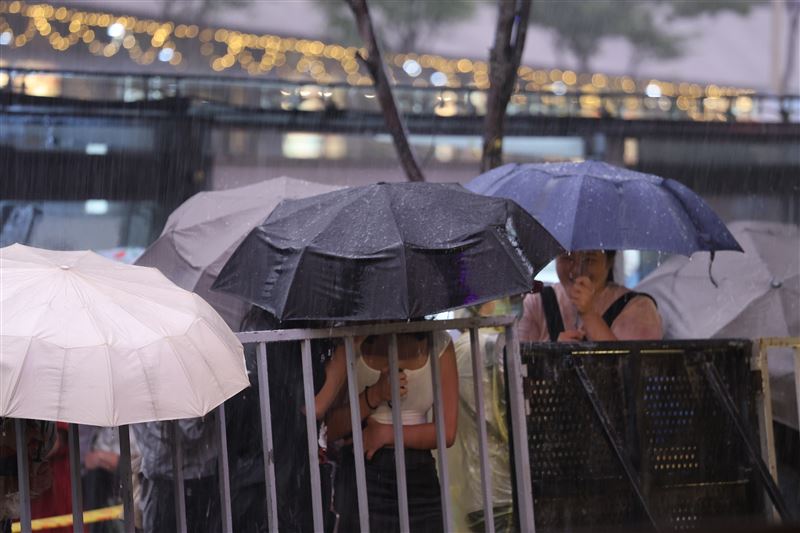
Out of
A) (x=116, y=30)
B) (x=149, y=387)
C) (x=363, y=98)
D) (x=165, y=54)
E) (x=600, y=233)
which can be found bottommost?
(x=149, y=387)

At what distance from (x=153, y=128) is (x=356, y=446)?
7913mm

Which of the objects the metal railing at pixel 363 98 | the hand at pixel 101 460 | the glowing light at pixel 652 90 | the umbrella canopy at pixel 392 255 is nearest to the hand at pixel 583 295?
the umbrella canopy at pixel 392 255

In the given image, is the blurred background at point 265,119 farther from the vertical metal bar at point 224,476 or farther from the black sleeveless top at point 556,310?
the vertical metal bar at point 224,476

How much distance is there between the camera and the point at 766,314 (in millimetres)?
7082

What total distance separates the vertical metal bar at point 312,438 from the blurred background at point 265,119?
20.0 ft

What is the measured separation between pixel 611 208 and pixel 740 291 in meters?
1.67

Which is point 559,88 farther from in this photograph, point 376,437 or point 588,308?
point 376,437

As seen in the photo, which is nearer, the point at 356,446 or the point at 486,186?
the point at 356,446

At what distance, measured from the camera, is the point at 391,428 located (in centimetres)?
480

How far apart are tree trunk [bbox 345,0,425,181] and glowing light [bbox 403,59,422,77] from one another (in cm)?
773

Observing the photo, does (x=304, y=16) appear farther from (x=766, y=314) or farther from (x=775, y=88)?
(x=766, y=314)

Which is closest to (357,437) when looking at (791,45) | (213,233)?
(213,233)

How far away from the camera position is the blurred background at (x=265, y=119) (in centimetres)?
1125

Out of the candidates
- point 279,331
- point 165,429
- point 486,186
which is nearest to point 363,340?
point 279,331
